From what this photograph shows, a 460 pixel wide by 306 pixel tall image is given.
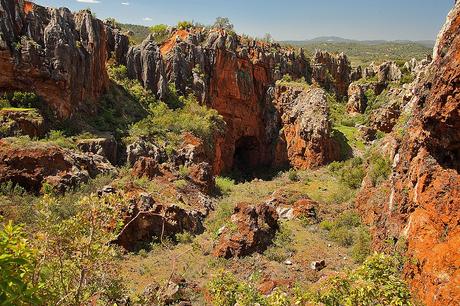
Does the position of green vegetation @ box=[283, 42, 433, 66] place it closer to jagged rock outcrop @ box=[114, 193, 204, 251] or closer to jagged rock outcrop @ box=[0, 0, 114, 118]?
jagged rock outcrop @ box=[0, 0, 114, 118]

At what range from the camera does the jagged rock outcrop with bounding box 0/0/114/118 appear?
2322 cm

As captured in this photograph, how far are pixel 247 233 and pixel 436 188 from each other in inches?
337

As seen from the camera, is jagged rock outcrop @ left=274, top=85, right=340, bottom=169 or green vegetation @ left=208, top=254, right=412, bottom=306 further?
jagged rock outcrop @ left=274, top=85, right=340, bottom=169

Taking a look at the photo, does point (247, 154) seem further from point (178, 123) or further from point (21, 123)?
point (21, 123)

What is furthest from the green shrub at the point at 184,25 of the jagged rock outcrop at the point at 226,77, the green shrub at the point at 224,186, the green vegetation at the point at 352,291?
the green vegetation at the point at 352,291

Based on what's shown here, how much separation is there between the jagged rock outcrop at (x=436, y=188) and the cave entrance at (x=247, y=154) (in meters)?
27.2

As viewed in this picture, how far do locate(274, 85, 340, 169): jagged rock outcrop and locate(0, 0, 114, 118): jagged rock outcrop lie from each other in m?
17.2

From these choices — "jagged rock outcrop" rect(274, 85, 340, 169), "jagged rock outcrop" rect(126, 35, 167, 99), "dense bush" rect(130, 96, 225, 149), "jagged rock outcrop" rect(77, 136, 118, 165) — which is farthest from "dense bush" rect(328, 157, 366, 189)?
"jagged rock outcrop" rect(126, 35, 167, 99)

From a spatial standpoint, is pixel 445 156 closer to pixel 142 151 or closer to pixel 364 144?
pixel 142 151

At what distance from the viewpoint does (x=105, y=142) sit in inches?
950

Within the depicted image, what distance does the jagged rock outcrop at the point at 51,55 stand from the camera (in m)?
23.2

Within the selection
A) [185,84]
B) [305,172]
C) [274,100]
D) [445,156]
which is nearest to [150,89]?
[185,84]

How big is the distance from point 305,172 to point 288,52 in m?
17.8

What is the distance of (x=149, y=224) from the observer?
57.8ft
